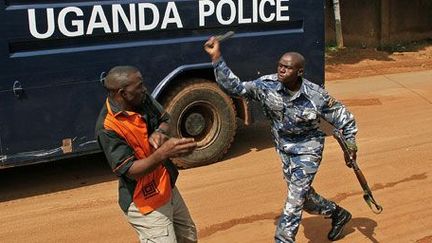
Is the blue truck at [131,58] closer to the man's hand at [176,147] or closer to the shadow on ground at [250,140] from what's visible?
the shadow on ground at [250,140]

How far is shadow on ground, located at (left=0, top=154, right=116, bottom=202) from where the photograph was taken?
6.45 meters

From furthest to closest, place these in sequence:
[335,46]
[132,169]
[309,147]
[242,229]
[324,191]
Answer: [335,46], [324,191], [242,229], [309,147], [132,169]

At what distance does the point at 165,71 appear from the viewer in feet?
21.6

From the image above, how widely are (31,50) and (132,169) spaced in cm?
285

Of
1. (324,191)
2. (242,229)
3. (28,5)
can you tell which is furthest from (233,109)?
(28,5)

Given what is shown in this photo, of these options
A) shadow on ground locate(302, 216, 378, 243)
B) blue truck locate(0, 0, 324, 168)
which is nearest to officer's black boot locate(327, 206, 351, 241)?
shadow on ground locate(302, 216, 378, 243)

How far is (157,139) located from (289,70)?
1.34 meters

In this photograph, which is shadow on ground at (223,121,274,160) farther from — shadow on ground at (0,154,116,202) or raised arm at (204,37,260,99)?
raised arm at (204,37,260,99)

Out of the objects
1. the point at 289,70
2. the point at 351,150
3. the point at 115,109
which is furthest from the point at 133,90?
the point at 351,150

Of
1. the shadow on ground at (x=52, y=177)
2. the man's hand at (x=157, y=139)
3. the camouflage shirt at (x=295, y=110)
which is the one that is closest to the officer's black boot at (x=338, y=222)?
the camouflage shirt at (x=295, y=110)

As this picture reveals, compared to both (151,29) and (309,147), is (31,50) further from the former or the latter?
(309,147)

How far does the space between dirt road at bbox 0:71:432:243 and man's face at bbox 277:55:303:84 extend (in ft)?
4.89

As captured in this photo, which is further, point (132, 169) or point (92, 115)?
point (92, 115)

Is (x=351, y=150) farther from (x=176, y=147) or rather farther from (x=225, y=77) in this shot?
(x=176, y=147)
